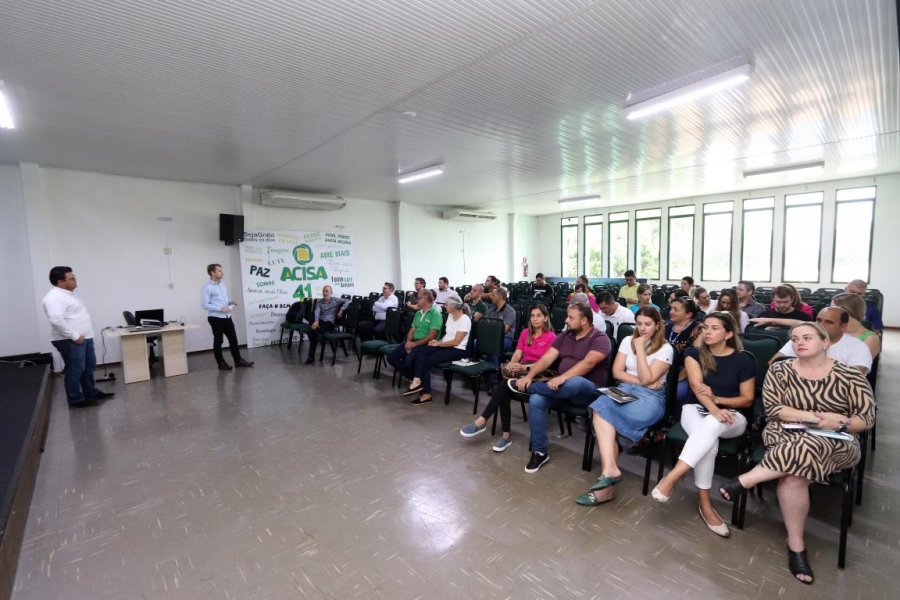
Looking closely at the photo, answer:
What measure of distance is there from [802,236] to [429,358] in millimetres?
10088

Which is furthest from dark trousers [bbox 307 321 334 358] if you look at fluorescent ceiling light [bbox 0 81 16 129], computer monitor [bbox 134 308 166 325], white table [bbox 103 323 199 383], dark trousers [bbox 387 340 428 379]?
fluorescent ceiling light [bbox 0 81 16 129]

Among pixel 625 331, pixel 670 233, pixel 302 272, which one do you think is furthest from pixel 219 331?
pixel 670 233

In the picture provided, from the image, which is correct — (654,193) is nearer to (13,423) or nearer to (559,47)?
(559,47)

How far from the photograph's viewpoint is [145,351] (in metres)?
5.88

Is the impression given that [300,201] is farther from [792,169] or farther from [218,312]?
[792,169]

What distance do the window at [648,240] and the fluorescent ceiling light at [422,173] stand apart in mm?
7545

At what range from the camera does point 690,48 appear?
3.27 meters

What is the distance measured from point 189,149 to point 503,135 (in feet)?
13.3

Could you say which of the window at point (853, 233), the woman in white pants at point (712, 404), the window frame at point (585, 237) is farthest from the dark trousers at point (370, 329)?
the window at point (853, 233)

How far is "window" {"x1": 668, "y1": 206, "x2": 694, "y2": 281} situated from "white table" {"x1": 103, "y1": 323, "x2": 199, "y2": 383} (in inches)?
463

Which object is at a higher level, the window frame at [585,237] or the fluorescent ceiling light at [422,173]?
the fluorescent ceiling light at [422,173]

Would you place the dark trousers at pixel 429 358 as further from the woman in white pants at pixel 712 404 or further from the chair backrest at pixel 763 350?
the chair backrest at pixel 763 350

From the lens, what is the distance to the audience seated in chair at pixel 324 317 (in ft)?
22.6

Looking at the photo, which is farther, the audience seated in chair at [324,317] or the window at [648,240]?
the window at [648,240]
